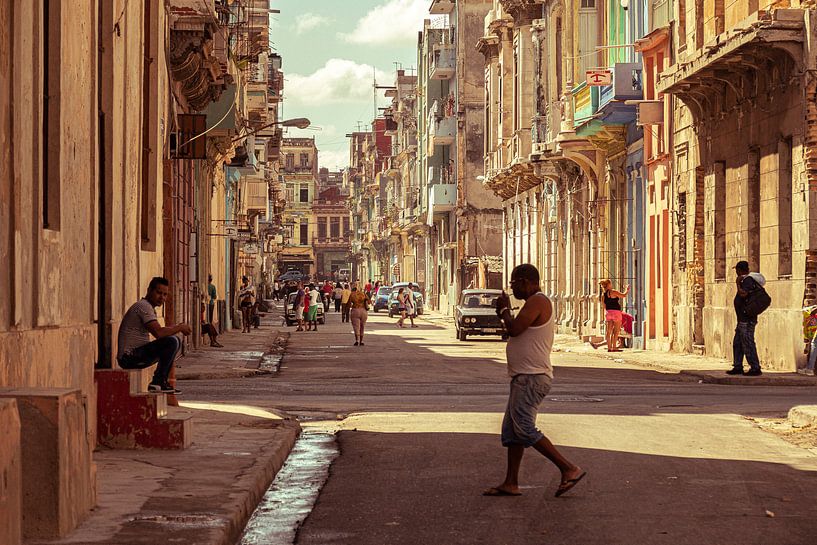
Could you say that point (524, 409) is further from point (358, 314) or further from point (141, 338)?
point (358, 314)

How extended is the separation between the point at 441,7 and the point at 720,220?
2148 inches

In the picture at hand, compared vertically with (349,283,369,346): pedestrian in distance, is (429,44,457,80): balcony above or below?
above

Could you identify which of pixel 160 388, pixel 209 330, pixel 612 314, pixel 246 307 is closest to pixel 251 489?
→ pixel 160 388

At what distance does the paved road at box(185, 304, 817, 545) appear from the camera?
987 cm

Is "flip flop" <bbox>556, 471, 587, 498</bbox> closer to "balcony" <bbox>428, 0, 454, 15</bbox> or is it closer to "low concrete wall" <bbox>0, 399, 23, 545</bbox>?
"low concrete wall" <bbox>0, 399, 23, 545</bbox>

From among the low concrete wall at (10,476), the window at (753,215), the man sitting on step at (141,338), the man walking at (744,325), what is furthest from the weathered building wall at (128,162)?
the window at (753,215)

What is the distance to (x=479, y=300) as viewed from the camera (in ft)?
153

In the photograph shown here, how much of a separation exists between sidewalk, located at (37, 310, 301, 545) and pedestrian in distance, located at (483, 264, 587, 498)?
1803 millimetres

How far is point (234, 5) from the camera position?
56562 millimetres

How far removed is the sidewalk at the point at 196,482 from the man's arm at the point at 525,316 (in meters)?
2.08

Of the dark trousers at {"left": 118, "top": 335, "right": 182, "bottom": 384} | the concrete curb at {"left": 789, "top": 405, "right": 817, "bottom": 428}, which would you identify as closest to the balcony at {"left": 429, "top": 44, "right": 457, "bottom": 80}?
the concrete curb at {"left": 789, "top": 405, "right": 817, "bottom": 428}

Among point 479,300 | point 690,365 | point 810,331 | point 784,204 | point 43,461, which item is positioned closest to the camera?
point 43,461

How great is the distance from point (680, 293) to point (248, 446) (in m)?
21.4

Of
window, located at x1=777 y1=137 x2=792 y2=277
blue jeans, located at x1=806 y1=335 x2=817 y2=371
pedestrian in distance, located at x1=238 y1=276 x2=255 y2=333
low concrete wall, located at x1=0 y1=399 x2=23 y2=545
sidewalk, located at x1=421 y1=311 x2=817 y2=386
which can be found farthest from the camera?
pedestrian in distance, located at x1=238 y1=276 x2=255 y2=333
